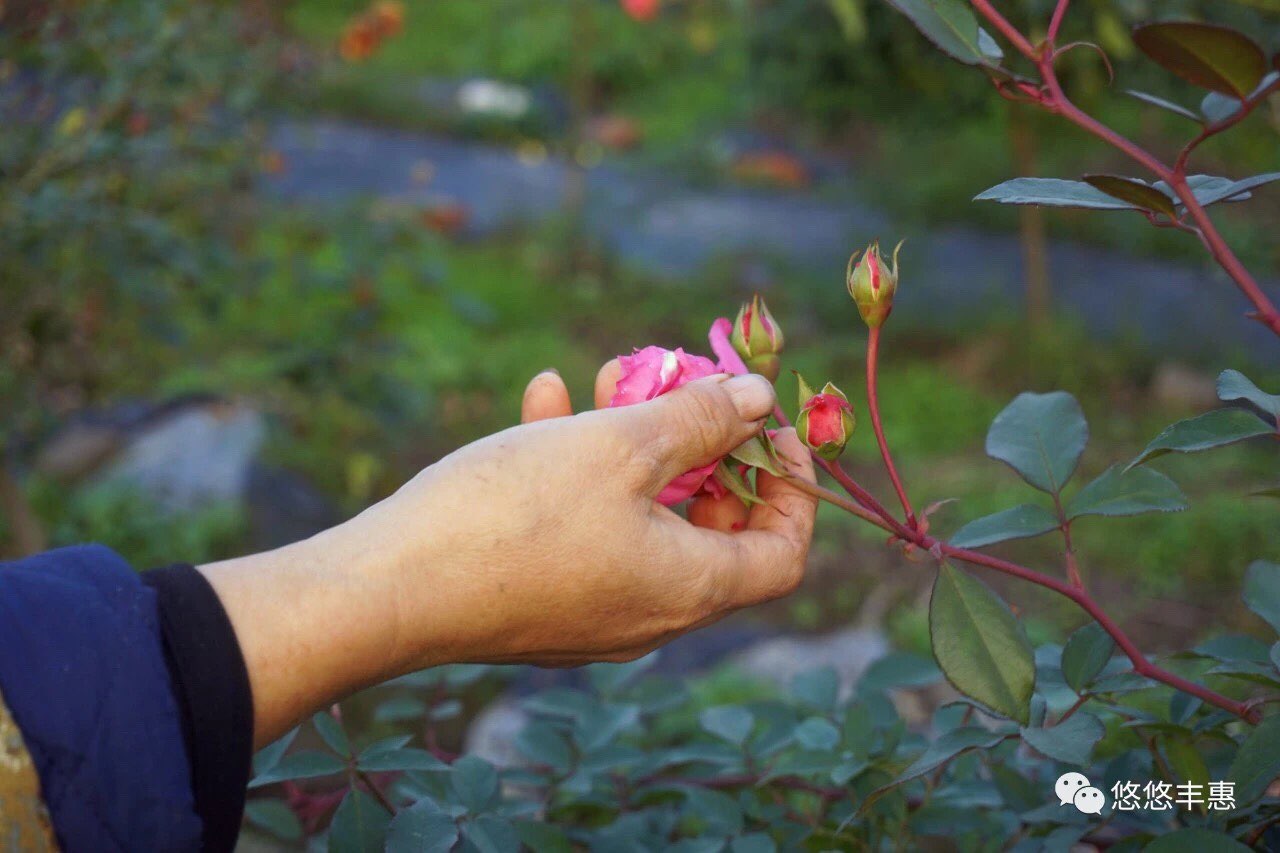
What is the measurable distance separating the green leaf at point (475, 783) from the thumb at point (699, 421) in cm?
27

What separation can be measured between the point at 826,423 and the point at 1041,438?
209mm

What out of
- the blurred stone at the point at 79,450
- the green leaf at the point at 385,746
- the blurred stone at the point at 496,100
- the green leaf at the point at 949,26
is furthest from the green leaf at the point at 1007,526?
the blurred stone at the point at 496,100

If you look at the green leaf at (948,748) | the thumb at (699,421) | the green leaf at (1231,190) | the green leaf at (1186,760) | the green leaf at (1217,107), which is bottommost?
the green leaf at (1186,760)

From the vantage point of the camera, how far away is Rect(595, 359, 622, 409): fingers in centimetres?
100

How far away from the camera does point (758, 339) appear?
91 centimetres

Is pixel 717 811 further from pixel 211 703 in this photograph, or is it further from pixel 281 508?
pixel 281 508

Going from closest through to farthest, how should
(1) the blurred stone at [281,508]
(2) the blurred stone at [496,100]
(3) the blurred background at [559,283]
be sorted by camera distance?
1. (3) the blurred background at [559,283]
2. (1) the blurred stone at [281,508]
3. (2) the blurred stone at [496,100]

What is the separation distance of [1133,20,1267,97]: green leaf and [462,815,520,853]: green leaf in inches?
25.6

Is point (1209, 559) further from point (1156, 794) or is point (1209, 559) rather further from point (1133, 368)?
point (1156, 794)

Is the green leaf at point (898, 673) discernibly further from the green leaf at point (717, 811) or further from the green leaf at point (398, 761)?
the green leaf at point (398, 761)

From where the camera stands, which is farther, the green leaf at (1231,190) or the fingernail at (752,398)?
the fingernail at (752,398)

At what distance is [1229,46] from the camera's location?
2.16 feet

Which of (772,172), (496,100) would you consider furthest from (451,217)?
(496,100)

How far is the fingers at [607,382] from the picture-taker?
1.00 meters
